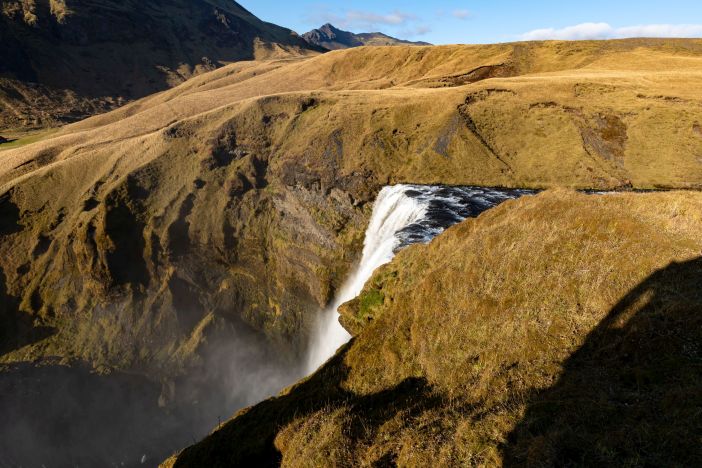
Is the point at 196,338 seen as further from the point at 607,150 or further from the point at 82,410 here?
the point at 607,150

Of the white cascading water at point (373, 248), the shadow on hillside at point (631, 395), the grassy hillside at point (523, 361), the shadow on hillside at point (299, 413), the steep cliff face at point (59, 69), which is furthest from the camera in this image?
the steep cliff face at point (59, 69)

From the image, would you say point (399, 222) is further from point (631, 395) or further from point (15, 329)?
point (15, 329)

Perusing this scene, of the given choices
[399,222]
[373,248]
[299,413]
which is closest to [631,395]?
[299,413]

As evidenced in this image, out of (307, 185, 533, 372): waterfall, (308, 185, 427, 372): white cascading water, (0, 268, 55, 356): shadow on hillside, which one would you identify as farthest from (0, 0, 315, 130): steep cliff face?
(307, 185, 533, 372): waterfall

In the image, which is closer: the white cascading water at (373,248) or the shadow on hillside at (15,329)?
the white cascading water at (373,248)

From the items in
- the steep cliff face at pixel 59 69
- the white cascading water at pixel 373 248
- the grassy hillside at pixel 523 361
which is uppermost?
the steep cliff face at pixel 59 69

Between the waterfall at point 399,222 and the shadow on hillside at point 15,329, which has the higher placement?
the waterfall at point 399,222

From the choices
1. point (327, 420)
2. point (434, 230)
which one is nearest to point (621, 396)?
point (327, 420)

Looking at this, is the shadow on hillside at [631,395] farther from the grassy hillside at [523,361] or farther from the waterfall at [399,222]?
the waterfall at [399,222]

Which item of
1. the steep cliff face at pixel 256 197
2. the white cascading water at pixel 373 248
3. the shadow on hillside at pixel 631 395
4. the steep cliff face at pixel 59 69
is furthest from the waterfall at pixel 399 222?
the steep cliff face at pixel 59 69
